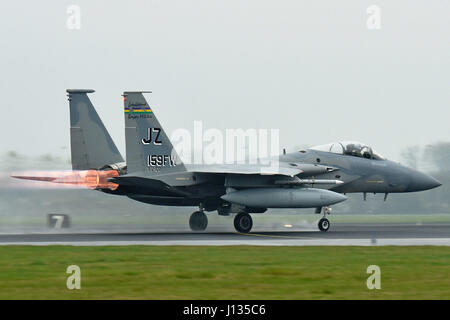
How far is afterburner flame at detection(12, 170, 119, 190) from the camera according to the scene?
29.3 metres

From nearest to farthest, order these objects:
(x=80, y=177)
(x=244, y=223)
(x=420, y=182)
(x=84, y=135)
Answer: (x=80, y=177) → (x=244, y=223) → (x=84, y=135) → (x=420, y=182)

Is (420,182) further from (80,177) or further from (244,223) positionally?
(80,177)

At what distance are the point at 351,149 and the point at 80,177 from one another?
11238 millimetres

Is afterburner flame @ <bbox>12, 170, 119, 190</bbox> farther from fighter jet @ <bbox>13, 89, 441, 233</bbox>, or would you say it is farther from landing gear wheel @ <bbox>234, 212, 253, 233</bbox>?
landing gear wheel @ <bbox>234, 212, 253, 233</bbox>

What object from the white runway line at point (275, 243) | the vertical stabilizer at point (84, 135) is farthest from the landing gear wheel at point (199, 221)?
the white runway line at point (275, 243)

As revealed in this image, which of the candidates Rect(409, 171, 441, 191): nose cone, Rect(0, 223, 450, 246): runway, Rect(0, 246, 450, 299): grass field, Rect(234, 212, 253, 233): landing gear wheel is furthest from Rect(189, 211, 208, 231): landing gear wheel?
Rect(0, 246, 450, 299): grass field

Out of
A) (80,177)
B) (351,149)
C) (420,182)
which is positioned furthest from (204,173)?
(420,182)

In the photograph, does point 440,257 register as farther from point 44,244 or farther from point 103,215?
point 103,215

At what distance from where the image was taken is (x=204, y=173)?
30.3 metres

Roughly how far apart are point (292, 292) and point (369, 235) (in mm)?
15071

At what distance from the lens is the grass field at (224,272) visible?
1392cm

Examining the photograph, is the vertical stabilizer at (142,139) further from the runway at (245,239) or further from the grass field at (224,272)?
the grass field at (224,272)

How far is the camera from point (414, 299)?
13.2 m

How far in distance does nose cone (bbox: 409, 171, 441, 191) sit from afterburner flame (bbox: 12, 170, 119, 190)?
12.8m
